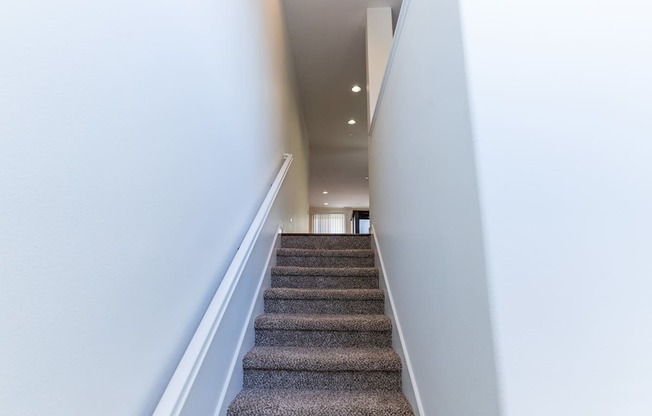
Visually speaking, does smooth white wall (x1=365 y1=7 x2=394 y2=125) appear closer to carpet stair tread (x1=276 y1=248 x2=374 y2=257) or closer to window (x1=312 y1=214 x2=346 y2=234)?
carpet stair tread (x1=276 y1=248 x2=374 y2=257)

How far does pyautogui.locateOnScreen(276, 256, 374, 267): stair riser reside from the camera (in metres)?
2.86

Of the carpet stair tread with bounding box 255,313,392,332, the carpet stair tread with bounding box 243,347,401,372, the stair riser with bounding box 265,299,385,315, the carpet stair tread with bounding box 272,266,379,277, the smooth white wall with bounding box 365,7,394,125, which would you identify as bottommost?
the carpet stair tread with bounding box 243,347,401,372

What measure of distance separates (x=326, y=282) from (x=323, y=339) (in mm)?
620

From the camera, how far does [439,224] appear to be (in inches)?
44.4

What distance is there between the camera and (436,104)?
114 centimetres

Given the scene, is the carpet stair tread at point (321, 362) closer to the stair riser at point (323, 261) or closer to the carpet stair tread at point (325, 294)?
the carpet stair tread at point (325, 294)

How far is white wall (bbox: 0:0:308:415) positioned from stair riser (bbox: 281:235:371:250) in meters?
1.91

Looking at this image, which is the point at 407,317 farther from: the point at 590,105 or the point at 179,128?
the point at 179,128

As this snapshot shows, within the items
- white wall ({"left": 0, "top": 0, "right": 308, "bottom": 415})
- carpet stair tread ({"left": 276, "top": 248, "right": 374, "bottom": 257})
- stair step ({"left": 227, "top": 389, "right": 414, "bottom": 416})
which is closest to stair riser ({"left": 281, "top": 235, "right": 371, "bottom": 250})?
carpet stair tread ({"left": 276, "top": 248, "right": 374, "bottom": 257})

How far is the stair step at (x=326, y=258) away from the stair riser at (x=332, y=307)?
1.97ft

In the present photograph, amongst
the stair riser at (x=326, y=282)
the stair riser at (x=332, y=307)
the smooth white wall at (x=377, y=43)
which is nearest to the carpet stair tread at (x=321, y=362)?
the stair riser at (x=332, y=307)

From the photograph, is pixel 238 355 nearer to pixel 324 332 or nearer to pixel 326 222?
pixel 324 332

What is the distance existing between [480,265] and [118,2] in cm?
105

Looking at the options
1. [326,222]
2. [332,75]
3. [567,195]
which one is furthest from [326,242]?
[326,222]
